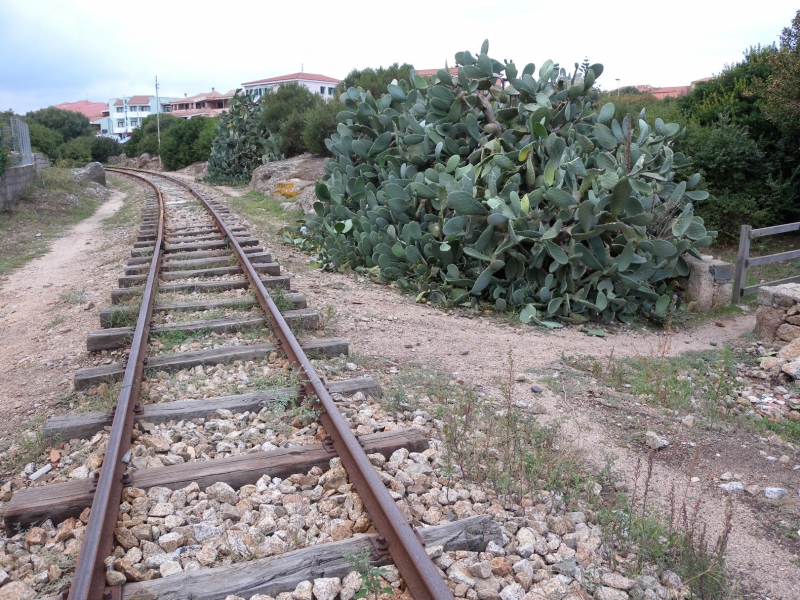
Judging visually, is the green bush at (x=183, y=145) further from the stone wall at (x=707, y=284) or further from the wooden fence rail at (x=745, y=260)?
the wooden fence rail at (x=745, y=260)

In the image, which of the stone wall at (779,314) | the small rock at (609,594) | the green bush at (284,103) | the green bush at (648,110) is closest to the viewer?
the small rock at (609,594)

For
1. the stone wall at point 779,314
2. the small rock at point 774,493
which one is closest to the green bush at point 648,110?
the stone wall at point 779,314

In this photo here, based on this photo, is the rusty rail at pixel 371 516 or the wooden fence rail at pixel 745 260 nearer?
the rusty rail at pixel 371 516

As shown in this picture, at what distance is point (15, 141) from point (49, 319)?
535 inches

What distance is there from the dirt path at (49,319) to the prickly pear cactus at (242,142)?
1309cm

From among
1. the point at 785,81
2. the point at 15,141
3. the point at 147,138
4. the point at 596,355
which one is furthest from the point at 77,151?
the point at 596,355

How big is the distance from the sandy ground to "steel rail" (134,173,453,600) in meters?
1.17

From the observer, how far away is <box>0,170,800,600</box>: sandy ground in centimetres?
339

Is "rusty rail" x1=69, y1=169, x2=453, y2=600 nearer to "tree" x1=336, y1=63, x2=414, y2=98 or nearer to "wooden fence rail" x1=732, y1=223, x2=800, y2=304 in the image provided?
"wooden fence rail" x1=732, y1=223, x2=800, y2=304

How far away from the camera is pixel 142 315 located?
18.6 feet

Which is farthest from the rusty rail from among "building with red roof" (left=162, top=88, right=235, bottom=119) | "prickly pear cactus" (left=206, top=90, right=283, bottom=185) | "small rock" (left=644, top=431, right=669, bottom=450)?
"building with red roof" (left=162, top=88, right=235, bottom=119)

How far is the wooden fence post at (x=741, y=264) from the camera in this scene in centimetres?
850

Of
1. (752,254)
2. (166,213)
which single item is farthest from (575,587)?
(166,213)

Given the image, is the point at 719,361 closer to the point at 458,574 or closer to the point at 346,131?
the point at 458,574
